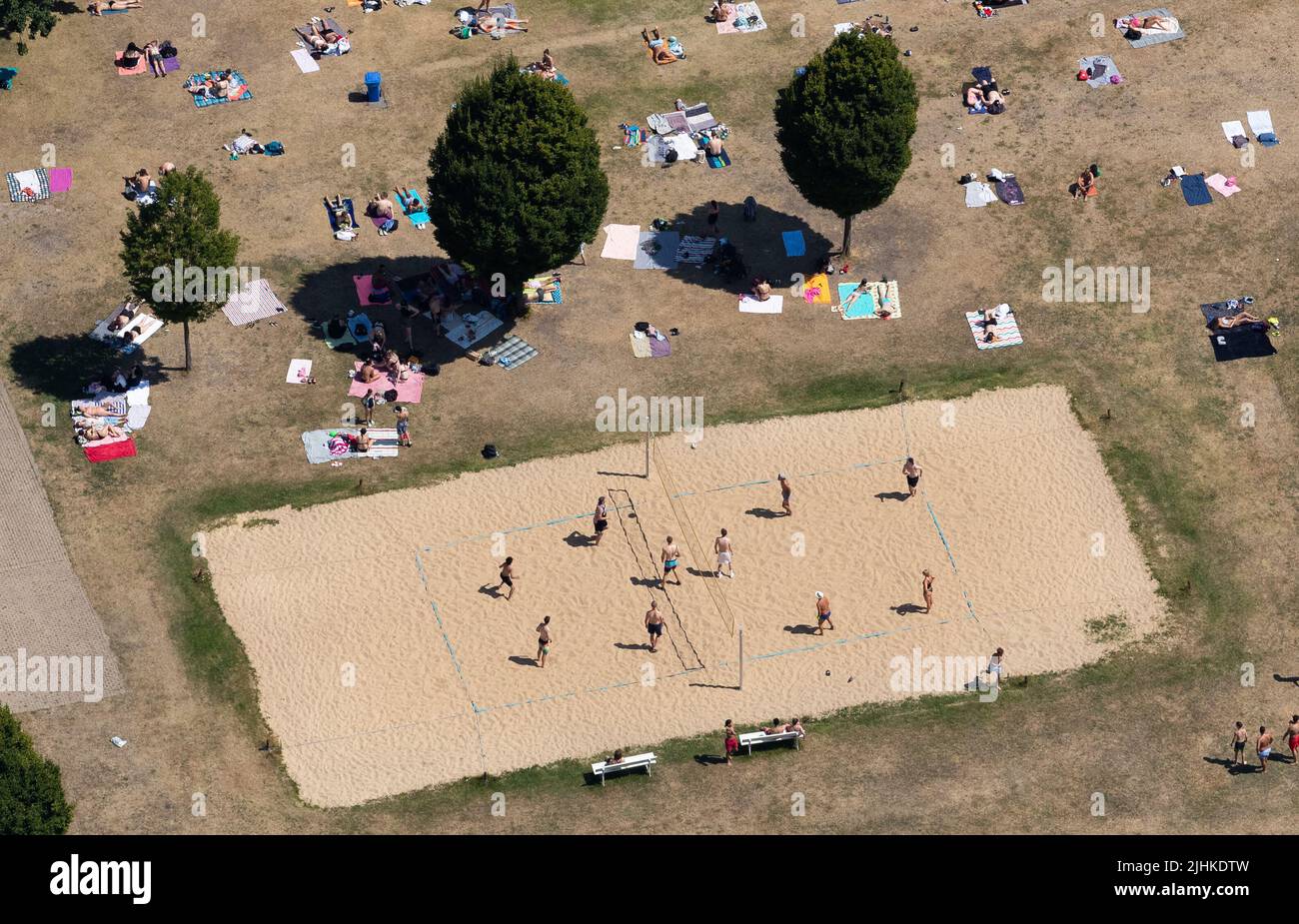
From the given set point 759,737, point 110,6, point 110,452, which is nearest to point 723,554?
point 759,737

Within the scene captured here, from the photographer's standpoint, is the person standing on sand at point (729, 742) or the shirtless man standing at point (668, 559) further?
the shirtless man standing at point (668, 559)

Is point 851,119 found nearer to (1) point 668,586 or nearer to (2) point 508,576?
(1) point 668,586

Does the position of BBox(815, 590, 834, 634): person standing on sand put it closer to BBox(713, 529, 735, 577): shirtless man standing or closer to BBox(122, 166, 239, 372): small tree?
BBox(713, 529, 735, 577): shirtless man standing

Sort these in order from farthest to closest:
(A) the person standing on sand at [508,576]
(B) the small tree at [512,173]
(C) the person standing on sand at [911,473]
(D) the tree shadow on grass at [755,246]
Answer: (D) the tree shadow on grass at [755,246], (B) the small tree at [512,173], (C) the person standing on sand at [911,473], (A) the person standing on sand at [508,576]

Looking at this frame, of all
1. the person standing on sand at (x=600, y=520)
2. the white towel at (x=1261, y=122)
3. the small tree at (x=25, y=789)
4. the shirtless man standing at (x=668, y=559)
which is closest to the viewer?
the small tree at (x=25, y=789)

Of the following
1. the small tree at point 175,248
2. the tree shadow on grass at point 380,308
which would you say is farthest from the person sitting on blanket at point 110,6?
the small tree at point 175,248

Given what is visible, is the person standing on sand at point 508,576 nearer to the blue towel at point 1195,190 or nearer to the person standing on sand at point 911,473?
the person standing on sand at point 911,473
